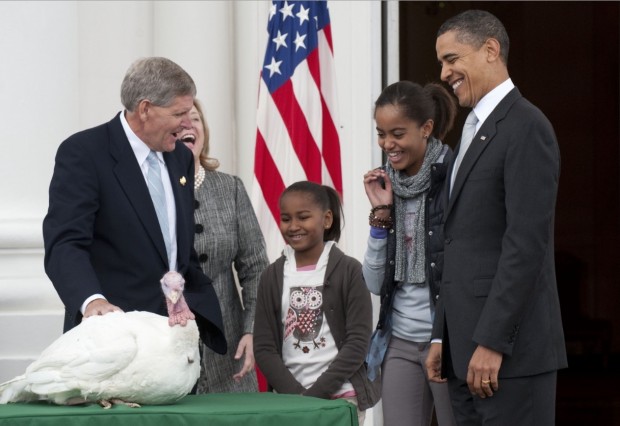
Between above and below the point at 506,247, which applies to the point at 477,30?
above

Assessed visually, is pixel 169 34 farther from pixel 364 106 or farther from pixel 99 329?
pixel 99 329

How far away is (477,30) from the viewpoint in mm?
3625

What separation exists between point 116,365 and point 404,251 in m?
1.22

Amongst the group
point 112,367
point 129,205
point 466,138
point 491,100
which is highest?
point 491,100

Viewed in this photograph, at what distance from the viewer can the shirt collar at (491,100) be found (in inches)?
142

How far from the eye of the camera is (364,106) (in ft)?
21.8

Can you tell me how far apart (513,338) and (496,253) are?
0.25 m

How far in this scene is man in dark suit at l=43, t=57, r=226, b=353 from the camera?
3.69 meters

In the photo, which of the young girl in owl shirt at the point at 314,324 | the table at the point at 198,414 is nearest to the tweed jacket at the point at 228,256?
the young girl in owl shirt at the point at 314,324

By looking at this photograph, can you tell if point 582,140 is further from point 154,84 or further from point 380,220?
point 154,84

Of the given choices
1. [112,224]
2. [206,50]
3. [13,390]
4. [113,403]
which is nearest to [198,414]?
[113,403]

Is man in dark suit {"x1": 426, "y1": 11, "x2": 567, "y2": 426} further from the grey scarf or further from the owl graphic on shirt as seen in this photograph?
the owl graphic on shirt

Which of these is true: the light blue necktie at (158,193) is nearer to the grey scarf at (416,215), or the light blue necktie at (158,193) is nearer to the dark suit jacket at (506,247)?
the grey scarf at (416,215)

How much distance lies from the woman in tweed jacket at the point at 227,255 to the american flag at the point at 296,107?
1024 millimetres
